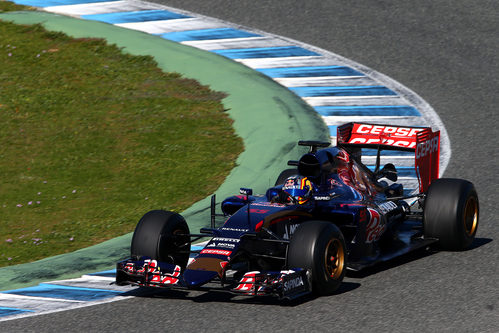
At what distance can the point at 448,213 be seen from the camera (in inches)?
374

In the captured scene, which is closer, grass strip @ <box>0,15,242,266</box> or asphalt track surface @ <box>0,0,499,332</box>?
asphalt track surface @ <box>0,0,499,332</box>

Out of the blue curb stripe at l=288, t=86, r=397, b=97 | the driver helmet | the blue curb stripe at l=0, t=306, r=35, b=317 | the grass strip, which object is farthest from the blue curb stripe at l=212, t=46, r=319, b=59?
the blue curb stripe at l=0, t=306, r=35, b=317

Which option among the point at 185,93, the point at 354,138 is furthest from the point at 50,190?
the point at 354,138

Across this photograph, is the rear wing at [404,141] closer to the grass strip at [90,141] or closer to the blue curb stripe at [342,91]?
the grass strip at [90,141]

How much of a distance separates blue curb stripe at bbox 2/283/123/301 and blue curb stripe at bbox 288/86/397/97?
7986 mm

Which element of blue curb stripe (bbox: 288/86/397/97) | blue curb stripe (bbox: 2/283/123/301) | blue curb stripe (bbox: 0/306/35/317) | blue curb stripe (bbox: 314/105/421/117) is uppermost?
blue curb stripe (bbox: 288/86/397/97)

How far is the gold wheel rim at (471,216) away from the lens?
32.1 ft

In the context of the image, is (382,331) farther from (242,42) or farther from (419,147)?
(242,42)

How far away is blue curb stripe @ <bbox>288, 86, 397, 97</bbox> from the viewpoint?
16266 mm

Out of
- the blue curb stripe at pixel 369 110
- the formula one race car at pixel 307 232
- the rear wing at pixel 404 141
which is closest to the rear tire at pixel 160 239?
the formula one race car at pixel 307 232

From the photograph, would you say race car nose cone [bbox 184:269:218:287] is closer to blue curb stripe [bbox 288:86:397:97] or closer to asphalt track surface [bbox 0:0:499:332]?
asphalt track surface [bbox 0:0:499:332]

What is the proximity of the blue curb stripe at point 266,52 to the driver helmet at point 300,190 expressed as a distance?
940 centimetres

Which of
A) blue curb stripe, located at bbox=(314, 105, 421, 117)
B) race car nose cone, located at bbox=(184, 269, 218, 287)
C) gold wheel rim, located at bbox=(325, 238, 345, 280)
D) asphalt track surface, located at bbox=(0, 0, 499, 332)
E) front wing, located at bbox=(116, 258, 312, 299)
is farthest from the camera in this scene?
blue curb stripe, located at bbox=(314, 105, 421, 117)

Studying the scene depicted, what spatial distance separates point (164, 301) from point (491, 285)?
3090mm
